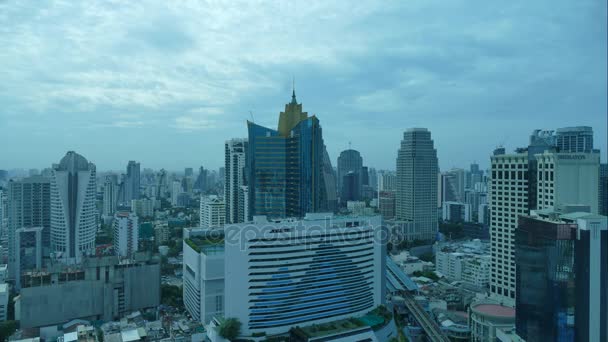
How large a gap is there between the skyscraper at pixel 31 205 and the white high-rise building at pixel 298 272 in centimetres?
1111

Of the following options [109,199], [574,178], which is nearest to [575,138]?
[574,178]

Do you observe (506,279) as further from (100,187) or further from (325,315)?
(100,187)

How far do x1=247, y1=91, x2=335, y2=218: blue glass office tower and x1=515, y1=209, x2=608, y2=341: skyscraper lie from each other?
8.66 m

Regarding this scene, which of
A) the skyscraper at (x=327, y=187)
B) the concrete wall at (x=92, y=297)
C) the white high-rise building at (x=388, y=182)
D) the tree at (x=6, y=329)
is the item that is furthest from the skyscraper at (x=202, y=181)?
the tree at (x=6, y=329)

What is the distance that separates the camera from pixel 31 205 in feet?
55.0

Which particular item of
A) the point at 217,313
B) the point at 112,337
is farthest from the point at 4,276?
the point at 217,313

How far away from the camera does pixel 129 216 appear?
58.0 feet

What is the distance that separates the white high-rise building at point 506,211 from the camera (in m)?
10.8

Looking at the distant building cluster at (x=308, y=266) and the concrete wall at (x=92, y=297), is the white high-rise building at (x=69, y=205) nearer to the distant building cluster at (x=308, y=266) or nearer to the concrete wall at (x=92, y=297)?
the distant building cluster at (x=308, y=266)

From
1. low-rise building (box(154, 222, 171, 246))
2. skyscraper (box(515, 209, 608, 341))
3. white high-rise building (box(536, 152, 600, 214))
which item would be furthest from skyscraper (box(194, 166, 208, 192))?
skyscraper (box(515, 209, 608, 341))

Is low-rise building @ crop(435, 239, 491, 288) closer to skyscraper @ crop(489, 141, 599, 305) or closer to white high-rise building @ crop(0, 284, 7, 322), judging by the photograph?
skyscraper @ crop(489, 141, 599, 305)

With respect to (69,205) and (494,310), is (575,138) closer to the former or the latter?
Answer: (494,310)

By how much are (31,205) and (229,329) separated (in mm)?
12713

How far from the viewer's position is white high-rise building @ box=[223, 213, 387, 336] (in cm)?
848
